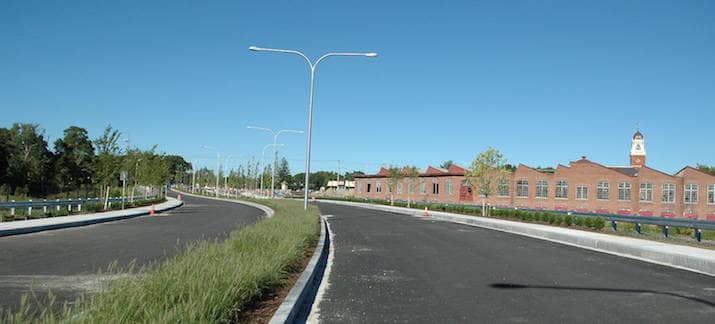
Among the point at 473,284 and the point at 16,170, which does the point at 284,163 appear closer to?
the point at 16,170

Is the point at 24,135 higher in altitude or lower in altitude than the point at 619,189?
higher

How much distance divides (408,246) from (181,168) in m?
179

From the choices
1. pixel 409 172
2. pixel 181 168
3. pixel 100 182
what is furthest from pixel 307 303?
pixel 181 168

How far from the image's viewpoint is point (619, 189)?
59.0 m

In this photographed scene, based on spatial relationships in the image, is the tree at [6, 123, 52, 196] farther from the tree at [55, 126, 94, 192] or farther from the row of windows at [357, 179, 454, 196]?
the row of windows at [357, 179, 454, 196]

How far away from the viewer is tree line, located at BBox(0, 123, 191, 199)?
3616cm

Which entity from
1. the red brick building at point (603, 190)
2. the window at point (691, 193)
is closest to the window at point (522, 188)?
the red brick building at point (603, 190)

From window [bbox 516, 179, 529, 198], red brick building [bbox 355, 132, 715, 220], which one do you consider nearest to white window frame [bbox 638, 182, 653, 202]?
red brick building [bbox 355, 132, 715, 220]

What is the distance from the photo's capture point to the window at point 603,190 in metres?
59.8

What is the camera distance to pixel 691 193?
56.5m

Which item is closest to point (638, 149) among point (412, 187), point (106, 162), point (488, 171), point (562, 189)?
point (562, 189)

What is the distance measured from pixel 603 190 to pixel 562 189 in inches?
175

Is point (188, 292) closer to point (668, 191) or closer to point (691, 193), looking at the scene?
point (668, 191)

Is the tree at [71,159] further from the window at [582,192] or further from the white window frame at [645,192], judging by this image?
the white window frame at [645,192]
